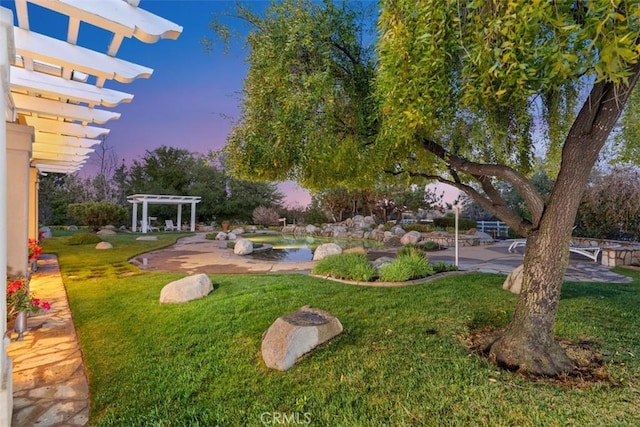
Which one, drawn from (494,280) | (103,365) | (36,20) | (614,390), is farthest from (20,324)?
(494,280)

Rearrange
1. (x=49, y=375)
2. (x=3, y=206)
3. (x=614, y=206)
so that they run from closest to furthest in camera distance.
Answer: (x=3, y=206) → (x=49, y=375) → (x=614, y=206)

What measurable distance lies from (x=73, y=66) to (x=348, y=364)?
4319mm

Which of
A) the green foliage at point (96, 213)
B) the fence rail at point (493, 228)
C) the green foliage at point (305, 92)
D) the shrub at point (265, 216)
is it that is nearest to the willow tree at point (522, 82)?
the green foliage at point (305, 92)

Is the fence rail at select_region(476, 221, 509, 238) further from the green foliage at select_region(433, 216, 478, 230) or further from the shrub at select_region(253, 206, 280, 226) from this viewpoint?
the shrub at select_region(253, 206, 280, 226)

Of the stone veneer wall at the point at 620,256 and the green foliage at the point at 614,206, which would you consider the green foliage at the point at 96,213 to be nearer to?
the stone veneer wall at the point at 620,256

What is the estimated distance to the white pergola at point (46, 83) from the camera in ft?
7.22

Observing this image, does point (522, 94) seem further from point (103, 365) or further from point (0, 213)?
point (103, 365)

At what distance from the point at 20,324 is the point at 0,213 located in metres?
2.93

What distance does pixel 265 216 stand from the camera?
26844mm

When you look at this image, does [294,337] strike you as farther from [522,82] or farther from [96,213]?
[96,213]

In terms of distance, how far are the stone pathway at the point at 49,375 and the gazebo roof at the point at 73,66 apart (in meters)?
2.27

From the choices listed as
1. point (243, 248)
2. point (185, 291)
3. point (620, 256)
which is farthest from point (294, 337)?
point (620, 256)

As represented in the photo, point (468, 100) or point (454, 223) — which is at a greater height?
point (468, 100)

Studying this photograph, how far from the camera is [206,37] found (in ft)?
15.8
